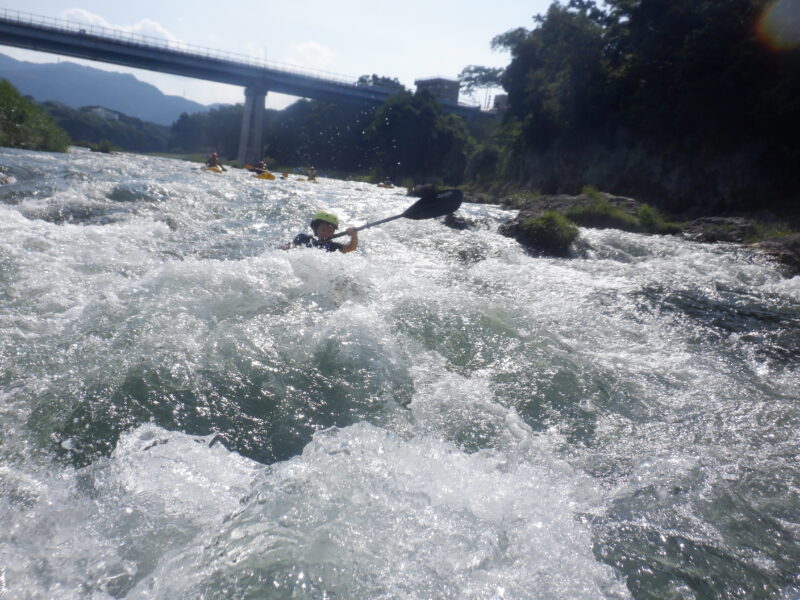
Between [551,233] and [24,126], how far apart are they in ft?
59.0

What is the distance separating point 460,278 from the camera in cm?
588

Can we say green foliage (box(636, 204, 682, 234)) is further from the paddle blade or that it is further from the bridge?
the bridge

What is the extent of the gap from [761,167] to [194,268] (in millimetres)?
17560

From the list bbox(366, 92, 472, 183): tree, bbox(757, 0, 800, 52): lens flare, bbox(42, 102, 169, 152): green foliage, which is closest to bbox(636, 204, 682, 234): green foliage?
bbox(757, 0, 800, 52): lens flare

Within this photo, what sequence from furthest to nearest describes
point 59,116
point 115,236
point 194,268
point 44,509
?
1. point 59,116
2. point 115,236
3. point 194,268
4. point 44,509

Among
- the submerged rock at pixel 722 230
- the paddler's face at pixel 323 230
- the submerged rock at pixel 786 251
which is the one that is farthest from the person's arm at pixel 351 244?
the submerged rock at pixel 722 230

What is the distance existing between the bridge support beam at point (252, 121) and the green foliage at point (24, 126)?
66.5ft

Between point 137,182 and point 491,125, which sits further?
point 491,125

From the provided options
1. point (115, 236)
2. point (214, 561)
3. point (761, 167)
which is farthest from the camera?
point (761, 167)

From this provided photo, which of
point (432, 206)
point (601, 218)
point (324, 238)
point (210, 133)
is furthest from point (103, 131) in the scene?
point (324, 238)

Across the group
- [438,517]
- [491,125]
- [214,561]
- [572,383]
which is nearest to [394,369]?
[572,383]

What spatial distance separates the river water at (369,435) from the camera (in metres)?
1.75

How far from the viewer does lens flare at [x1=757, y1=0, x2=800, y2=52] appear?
14266mm

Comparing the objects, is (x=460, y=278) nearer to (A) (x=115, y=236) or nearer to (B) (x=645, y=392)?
(B) (x=645, y=392)
